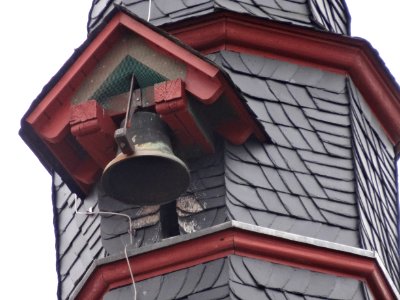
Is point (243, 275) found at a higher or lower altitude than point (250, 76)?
lower

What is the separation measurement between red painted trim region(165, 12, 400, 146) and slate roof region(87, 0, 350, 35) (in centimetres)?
14

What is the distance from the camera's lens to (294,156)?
14.4m

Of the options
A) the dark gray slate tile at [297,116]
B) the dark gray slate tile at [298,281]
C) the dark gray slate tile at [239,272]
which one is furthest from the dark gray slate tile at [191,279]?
the dark gray slate tile at [297,116]

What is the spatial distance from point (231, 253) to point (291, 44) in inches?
80.1

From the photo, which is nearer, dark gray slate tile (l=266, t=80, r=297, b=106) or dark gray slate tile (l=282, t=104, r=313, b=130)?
dark gray slate tile (l=282, t=104, r=313, b=130)

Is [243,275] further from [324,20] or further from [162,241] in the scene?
[324,20]

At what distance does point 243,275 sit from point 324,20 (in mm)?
3099

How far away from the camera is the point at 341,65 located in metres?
15.2

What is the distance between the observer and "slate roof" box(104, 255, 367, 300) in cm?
1334

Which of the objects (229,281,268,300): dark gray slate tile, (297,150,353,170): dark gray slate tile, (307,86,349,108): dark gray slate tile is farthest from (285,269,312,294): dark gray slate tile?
(307,86,349,108): dark gray slate tile

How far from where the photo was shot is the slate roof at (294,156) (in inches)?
551

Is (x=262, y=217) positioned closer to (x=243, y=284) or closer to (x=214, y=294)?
(x=243, y=284)

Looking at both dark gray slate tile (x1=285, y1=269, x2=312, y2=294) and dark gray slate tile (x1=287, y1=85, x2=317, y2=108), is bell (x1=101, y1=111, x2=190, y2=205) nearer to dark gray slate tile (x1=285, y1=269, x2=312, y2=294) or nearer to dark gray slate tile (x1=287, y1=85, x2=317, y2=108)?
dark gray slate tile (x1=285, y1=269, x2=312, y2=294)

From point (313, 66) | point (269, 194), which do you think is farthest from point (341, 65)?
point (269, 194)
